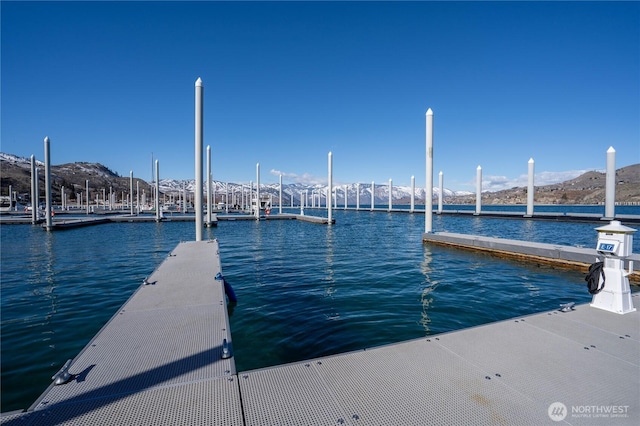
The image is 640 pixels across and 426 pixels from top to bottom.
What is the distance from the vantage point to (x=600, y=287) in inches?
191

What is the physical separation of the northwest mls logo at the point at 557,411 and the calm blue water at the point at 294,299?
2.75m

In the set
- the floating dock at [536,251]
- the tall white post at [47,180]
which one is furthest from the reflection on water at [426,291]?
the tall white post at [47,180]

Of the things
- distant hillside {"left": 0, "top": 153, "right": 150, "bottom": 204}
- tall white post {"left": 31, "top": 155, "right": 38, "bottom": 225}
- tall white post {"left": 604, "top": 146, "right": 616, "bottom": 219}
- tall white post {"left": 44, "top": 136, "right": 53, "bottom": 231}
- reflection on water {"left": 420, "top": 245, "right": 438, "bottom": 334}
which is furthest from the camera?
distant hillside {"left": 0, "top": 153, "right": 150, "bottom": 204}

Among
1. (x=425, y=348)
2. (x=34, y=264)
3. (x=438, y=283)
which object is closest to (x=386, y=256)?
(x=438, y=283)

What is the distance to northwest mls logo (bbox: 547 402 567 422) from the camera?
2355mm

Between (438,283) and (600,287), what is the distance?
13.4 ft

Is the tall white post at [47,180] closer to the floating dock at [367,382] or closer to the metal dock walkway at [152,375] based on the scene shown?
the metal dock walkway at [152,375]

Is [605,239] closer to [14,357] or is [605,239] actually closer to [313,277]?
[313,277]

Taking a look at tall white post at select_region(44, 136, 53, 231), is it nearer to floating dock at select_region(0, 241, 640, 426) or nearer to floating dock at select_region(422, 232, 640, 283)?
floating dock at select_region(0, 241, 640, 426)

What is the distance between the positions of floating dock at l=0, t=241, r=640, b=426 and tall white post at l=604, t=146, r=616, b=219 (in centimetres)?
2989

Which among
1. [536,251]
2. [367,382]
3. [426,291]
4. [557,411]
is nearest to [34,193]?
[426,291]

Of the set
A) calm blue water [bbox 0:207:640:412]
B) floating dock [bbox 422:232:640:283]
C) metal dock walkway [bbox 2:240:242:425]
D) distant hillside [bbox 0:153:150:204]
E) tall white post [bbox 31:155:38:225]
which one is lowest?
calm blue water [bbox 0:207:640:412]

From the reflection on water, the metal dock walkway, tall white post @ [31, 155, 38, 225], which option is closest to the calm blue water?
the reflection on water

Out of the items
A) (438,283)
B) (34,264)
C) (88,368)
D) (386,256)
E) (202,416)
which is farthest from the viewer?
(386,256)
